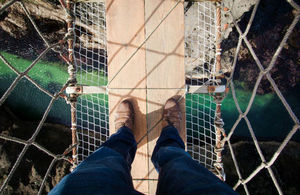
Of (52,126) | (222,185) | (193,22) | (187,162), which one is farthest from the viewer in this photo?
(52,126)

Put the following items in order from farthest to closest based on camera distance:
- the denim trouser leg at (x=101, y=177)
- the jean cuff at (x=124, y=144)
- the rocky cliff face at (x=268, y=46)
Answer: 1. the rocky cliff face at (x=268, y=46)
2. the jean cuff at (x=124, y=144)
3. the denim trouser leg at (x=101, y=177)

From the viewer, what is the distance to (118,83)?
132 cm

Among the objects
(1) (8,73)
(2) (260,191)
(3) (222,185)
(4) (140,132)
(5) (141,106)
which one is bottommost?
(2) (260,191)

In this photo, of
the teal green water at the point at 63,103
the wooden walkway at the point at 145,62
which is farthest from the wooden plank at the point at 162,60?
the teal green water at the point at 63,103

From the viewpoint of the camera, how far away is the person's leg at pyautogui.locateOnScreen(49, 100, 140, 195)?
58 centimetres

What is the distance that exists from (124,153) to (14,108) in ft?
10.8

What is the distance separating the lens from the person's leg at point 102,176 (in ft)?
1.89

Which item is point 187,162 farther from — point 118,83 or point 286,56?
point 286,56

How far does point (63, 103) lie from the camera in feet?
10.5

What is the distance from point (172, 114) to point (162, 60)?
0.41m

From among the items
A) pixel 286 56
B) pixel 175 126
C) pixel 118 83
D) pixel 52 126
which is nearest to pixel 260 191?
pixel 286 56

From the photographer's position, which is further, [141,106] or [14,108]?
[14,108]

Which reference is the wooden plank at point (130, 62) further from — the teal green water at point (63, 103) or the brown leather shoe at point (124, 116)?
the teal green water at point (63, 103)

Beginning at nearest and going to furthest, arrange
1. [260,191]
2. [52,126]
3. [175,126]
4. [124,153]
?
[124,153] < [175,126] < [260,191] < [52,126]
